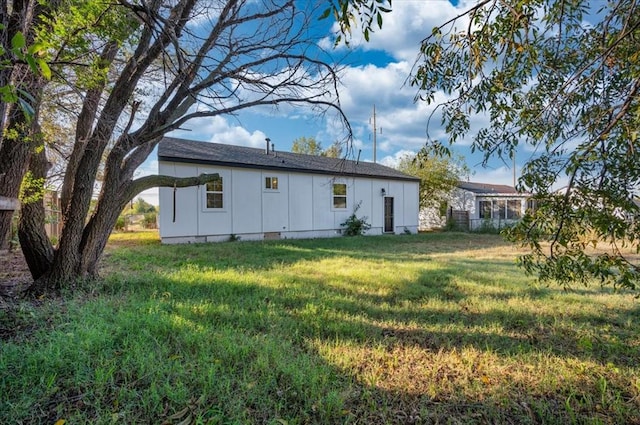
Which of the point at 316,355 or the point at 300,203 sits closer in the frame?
the point at 316,355

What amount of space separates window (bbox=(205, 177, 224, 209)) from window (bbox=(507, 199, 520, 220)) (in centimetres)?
1784

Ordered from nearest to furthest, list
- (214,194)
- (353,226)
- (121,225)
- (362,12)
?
(362,12) < (214,194) < (353,226) < (121,225)

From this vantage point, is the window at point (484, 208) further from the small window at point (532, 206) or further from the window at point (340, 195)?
the small window at point (532, 206)

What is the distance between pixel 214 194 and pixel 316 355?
9.48 m

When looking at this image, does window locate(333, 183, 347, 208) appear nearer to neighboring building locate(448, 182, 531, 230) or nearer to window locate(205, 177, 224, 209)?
window locate(205, 177, 224, 209)

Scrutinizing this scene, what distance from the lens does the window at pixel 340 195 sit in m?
14.7

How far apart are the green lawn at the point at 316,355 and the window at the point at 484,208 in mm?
17286

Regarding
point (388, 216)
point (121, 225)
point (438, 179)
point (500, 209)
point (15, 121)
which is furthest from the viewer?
point (438, 179)

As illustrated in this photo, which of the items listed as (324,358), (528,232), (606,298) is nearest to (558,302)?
(606,298)

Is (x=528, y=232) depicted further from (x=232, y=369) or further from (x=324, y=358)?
(x=232, y=369)

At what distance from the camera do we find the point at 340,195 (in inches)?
586

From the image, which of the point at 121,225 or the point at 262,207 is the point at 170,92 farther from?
the point at 121,225

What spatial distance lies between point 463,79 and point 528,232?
1642 millimetres

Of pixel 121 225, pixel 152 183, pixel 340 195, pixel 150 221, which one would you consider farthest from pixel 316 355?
pixel 150 221
